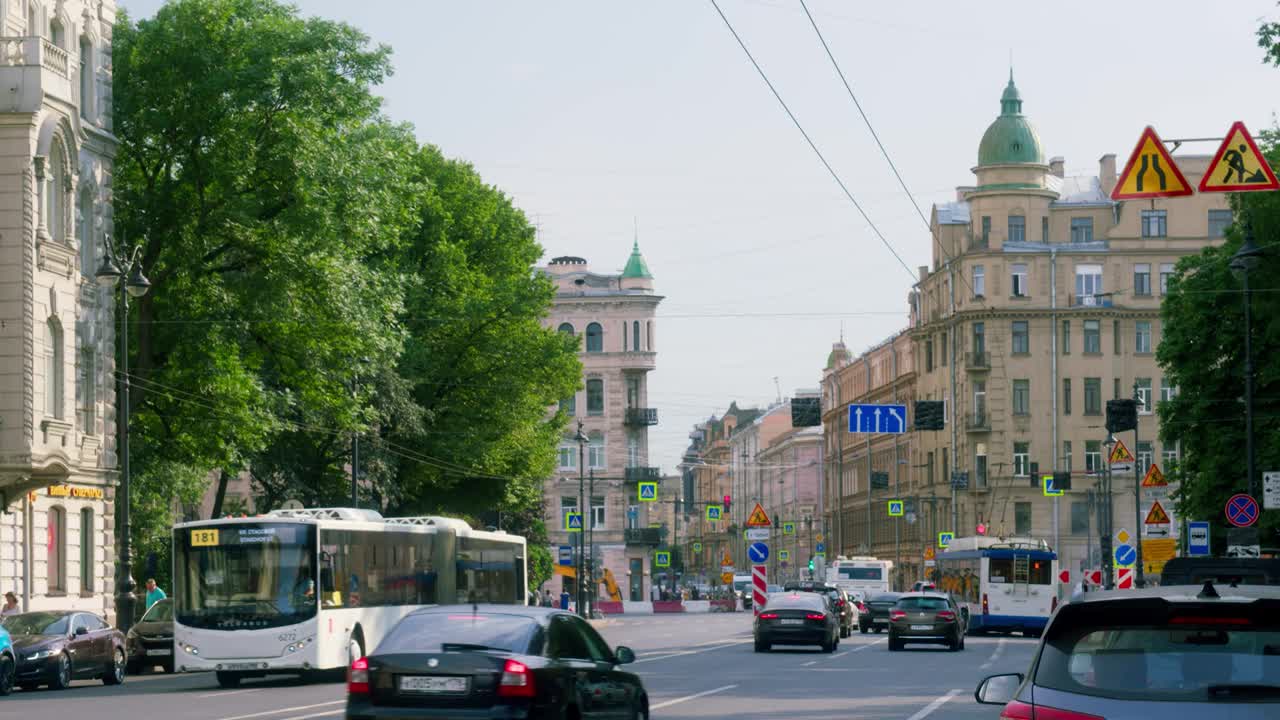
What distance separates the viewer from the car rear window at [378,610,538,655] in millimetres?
15750

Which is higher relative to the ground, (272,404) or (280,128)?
(280,128)

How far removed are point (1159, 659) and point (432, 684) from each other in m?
8.13

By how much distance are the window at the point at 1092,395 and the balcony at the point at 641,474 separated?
25511 millimetres

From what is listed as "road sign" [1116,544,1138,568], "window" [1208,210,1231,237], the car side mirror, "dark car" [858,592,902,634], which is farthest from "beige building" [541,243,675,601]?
the car side mirror

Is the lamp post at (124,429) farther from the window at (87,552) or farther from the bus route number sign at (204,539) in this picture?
the bus route number sign at (204,539)

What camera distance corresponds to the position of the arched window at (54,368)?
43.4 m

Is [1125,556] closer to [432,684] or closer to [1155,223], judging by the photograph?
[432,684]

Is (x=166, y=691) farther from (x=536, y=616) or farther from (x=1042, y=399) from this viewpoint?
(x=1042, y=399)

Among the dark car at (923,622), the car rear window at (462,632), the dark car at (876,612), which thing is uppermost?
the car rear window at (462,632)

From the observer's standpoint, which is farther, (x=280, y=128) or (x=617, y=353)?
(x=617, y=353)

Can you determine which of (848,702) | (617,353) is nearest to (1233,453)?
(848,702)

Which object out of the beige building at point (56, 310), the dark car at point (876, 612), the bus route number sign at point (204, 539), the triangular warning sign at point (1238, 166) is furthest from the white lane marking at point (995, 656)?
the beige building at point (56, 310)

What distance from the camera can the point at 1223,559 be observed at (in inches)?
809

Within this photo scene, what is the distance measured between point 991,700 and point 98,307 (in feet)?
132
